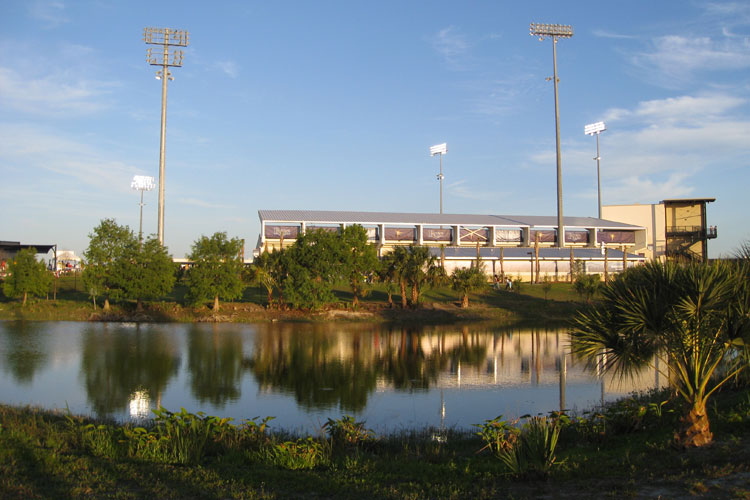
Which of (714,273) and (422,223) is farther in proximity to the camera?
(422,223)

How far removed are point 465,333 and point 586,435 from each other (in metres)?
30.9

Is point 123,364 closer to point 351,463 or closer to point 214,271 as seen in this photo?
point 351,463

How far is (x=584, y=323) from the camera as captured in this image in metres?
11.5

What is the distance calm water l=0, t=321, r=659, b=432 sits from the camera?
59.1 ft

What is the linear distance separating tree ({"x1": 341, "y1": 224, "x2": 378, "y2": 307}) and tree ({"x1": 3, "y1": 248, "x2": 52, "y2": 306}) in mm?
Result: 25562

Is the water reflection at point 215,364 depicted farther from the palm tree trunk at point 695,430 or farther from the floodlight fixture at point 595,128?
the floodlight fixture at point 595,128

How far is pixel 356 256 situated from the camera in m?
52.8

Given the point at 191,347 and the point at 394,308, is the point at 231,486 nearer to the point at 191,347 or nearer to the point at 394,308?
the point at 191,347

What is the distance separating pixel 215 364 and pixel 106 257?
27054 mm

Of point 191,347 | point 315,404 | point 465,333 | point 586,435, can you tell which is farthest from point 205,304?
point 586,435

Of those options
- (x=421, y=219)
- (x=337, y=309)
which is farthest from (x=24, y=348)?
(x=421, y=219)

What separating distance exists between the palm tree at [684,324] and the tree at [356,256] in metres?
41.4

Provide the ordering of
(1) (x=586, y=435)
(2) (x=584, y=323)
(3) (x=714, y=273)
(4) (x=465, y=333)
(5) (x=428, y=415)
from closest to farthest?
(3) (x=714, y=273) < (2) (x=584, y=323) < (1) (x=586, y=435) < (5) (x=428, y=415) < (4) (x=465, y=333)

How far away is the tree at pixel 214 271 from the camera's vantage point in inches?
1908
